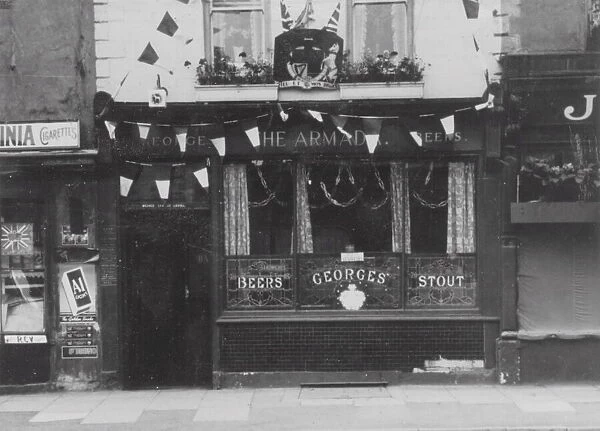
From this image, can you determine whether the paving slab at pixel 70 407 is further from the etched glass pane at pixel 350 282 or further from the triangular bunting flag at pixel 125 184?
the etched glass pane at pixel 350 282

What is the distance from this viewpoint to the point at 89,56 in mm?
10320

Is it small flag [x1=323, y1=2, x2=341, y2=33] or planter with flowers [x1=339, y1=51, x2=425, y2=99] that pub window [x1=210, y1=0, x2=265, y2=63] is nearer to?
small flag [x1=323, y1=2, x2=341, y2=33]

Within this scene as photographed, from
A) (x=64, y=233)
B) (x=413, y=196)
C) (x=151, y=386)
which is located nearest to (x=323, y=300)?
(x=413, y=196)

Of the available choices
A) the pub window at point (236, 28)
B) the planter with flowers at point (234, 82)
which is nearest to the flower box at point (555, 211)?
the planter with flowers at point (234, 82)

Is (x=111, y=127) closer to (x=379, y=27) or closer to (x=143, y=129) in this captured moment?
(x=143, y=129)

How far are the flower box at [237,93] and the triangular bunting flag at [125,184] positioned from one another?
1.50 metres

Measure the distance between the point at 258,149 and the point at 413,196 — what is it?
2293mm

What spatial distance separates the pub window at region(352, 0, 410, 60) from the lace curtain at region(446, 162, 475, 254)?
1.87 metres

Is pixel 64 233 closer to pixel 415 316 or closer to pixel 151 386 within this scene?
pixel 151 386

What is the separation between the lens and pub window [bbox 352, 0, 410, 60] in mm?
10375

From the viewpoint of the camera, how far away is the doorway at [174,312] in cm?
1041

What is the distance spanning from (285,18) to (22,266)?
512cm

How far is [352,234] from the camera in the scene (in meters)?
10.5

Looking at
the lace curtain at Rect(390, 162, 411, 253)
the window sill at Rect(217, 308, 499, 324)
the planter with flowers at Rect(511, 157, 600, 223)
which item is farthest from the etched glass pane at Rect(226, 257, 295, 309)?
the planter with flowers at Rect(511, 157, 600, 223)
